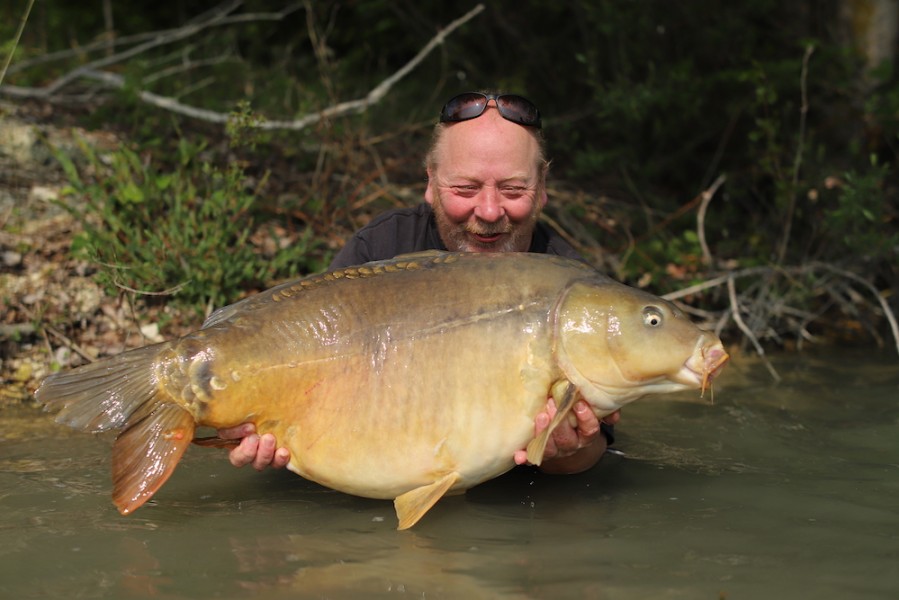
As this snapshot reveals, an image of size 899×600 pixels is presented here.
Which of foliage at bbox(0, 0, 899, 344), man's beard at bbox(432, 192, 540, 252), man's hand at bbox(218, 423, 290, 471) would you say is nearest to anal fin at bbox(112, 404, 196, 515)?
man's hand at bbox(218, 423, 290, 471)

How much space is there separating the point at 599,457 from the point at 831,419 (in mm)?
1273

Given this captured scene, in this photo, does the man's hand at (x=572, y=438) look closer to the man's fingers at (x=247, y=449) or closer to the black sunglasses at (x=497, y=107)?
the man's fingers at (x=247, y=449)

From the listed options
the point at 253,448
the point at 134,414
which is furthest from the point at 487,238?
the point at 134,414

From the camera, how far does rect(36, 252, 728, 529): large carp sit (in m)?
2.59

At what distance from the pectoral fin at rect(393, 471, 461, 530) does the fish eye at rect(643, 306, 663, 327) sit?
0.63 m

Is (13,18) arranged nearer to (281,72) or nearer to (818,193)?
(281,72)

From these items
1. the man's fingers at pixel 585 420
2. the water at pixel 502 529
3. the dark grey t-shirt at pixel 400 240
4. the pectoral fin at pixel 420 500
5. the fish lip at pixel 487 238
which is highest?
the fish lip at pixel 487 238

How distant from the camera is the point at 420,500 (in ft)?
8.65

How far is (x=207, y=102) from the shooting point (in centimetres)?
697

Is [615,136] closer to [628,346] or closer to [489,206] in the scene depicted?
[489,206]

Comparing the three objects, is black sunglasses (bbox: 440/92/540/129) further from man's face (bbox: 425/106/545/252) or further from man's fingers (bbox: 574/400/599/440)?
man's fingers (bbox: 574/400/599/440)

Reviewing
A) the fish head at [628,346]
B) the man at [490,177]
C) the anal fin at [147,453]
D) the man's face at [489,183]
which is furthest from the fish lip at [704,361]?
the anal fin at [147,453]

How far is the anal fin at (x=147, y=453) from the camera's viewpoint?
2588 mm

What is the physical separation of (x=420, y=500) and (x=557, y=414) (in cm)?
42
